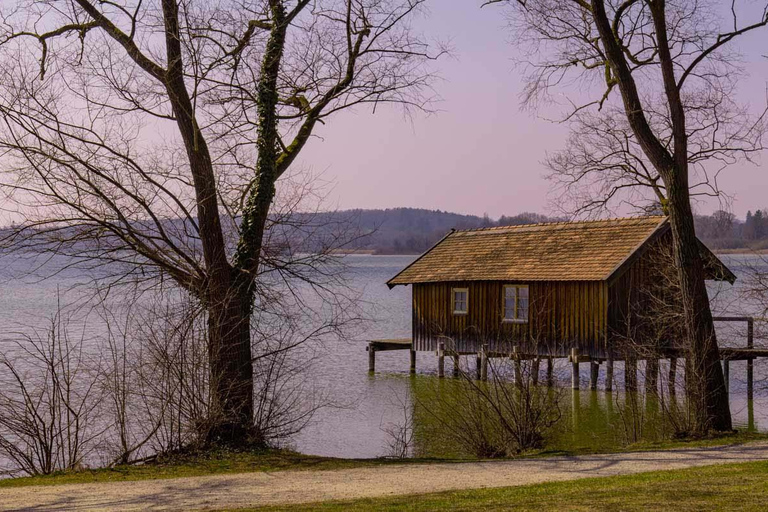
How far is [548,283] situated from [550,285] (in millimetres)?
117

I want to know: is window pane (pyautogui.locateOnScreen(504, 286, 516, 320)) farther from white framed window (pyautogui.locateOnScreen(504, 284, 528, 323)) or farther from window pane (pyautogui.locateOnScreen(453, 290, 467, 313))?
window pane (pyautogui.locateOnScreen(453, 290, 467, 313))

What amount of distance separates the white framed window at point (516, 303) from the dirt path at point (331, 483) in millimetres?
17674

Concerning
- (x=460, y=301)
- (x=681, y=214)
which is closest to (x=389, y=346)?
(x=460, y=301)

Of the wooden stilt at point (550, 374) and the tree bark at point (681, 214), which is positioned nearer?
the tree bark at point (681, 214)

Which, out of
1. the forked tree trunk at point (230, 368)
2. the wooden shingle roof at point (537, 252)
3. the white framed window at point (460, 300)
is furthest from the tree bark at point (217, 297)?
the white framed window at point (460, 300)

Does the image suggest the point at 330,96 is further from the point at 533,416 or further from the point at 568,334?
the point at 568,334

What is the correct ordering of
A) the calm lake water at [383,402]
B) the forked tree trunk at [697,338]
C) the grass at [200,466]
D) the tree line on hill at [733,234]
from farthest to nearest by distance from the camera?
the tree line on hill at [733,234] < the calm lake water at [383,402] < the forked tree trunk at [697,338] < the grass at [200,466]

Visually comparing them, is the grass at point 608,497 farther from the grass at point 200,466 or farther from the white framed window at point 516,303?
the white framed window at point 516,303

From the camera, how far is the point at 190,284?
1583 centimetres

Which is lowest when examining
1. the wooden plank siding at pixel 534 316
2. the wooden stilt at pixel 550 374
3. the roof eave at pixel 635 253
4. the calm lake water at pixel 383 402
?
the calm lake water at pixel 383 402

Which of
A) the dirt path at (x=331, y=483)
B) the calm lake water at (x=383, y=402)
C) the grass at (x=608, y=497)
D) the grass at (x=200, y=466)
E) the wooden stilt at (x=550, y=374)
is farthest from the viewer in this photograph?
→ the calm lake water at (x=383, y=402)

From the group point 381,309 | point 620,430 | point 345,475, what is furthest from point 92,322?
point 345,475

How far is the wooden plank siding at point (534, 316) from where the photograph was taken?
Answer: 101ft

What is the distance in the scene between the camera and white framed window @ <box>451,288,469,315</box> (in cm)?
3481
